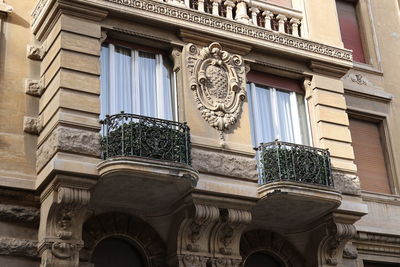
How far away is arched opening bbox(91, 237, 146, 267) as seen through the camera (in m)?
15.3

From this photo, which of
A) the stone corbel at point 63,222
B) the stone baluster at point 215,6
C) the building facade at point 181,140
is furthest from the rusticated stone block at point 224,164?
the stone baluster at point 215,6

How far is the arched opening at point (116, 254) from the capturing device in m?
15.3

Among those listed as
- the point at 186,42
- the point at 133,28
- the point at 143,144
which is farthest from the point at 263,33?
the point at 143,144

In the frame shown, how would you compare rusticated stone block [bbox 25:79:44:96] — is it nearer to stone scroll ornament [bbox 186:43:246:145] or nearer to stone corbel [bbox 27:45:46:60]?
stone corbel [bbox 27:45:46:60]

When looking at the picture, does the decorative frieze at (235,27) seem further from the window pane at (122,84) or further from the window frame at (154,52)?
the window pane at (122,84)

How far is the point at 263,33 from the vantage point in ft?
59.6

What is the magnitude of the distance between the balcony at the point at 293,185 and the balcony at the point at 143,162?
204 cm

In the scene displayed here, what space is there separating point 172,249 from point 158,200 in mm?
1088

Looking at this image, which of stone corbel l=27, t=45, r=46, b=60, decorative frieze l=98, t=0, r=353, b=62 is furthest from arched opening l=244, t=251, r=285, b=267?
stone corbel l=27, t=45, r=46, b=60

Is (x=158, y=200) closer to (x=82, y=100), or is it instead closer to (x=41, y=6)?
(x=82, y=100)

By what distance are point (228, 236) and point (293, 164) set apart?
222 cm

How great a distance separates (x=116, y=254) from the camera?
614 inches

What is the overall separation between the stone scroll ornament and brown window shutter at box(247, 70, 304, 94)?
0.66 m

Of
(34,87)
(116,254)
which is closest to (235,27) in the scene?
(34,87)
